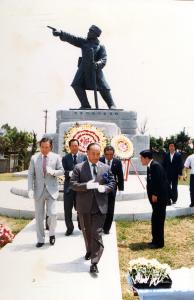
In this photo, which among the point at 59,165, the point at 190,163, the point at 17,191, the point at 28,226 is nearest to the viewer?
the point at 59,165

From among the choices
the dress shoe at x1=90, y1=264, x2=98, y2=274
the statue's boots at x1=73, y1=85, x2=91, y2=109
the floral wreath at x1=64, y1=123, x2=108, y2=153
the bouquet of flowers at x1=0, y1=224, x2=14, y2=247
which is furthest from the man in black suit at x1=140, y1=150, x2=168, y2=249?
the statue's boots at x1=73, y1=85, x2=91, y2=109

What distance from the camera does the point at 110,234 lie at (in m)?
5.74

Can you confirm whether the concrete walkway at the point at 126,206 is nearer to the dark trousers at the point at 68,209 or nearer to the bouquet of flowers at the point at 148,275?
the dark trousers at the point at 68,209

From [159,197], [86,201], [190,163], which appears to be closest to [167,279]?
[86,201]

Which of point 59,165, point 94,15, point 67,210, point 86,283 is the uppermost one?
point 94,15

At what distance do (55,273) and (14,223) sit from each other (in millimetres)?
2410

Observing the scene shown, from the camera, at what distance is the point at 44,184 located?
5.21m

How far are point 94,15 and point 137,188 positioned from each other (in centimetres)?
420

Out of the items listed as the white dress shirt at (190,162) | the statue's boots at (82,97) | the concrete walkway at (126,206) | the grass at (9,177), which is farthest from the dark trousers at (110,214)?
the statue's boots at (82,97)

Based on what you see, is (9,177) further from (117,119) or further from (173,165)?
(173,165)

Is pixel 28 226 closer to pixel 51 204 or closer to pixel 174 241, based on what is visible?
pixel 51 204

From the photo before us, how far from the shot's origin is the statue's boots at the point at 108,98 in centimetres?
1247

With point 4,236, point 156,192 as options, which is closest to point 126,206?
point 156,192

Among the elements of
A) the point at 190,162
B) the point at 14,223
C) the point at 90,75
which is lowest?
the point at 14,223
